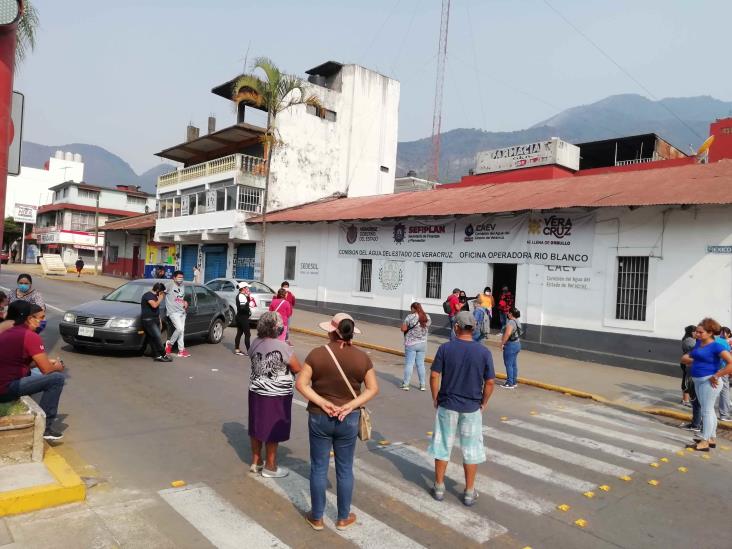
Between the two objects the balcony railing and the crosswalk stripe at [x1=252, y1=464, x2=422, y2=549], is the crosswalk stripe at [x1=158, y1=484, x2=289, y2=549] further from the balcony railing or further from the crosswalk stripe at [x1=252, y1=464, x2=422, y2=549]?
the balcony railing

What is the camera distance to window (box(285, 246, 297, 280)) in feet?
82.1

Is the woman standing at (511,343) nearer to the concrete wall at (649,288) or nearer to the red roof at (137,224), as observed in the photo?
the concrete wall at (649,288)

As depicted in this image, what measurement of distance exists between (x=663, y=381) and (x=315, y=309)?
46.6 ft

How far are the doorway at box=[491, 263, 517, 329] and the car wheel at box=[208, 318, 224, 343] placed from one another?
9356 millimetres

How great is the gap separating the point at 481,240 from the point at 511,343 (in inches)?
299

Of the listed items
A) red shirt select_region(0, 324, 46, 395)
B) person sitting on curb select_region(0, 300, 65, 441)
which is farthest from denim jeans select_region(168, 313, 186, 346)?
red shirt select_region(0, 324, 46, 395)

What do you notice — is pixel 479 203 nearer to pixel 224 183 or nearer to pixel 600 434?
pixel 600 434

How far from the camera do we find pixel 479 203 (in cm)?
1733

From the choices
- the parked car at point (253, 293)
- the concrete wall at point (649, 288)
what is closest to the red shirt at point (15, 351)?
the parked car at point (253, 293)

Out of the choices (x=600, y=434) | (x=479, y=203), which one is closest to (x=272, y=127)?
(x=479, y=203)

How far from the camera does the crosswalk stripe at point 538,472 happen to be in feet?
17.5

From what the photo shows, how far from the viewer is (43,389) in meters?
5.43

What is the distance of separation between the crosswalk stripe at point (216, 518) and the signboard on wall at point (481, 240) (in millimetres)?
12777

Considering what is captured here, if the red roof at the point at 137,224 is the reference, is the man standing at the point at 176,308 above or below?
below
